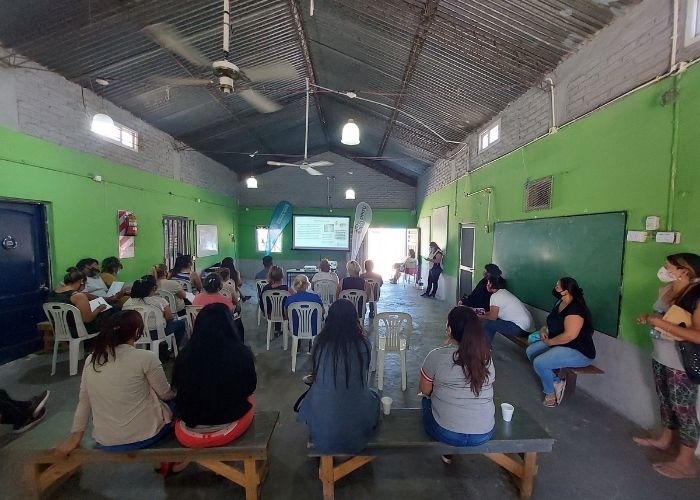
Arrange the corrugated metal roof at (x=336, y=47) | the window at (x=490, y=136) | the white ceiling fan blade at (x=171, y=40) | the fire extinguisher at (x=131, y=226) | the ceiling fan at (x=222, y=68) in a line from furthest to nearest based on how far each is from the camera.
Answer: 1. the fire extinguisher at (x=131, y=226)
2. the window at (x=490, y=136)
3. the corrugated metal roof at (x=336, y=47)
4. the white ceiling fan blade at (x=171, y=40)
5. the ceiling fan at (x=222, y=68)

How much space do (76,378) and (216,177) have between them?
23.3 feet

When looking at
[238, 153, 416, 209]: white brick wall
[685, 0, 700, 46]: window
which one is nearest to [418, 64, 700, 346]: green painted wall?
[685, 0, 700, 46]: window

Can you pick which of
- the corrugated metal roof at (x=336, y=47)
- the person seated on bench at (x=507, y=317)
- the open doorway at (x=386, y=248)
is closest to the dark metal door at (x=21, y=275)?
the corrugated metal roof at (x=336, y=47)

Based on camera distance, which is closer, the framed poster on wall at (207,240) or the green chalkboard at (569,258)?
the green chalkboard at (569,258)

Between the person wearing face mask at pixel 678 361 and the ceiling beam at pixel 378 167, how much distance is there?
9296 millimetres

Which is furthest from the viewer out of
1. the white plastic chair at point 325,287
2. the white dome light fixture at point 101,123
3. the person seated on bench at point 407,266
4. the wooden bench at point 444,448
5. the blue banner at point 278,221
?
the blue banner at point 278,221

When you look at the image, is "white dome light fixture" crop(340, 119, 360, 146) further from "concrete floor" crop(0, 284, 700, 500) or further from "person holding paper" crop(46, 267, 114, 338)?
"person holding paper" crop(46, 267, 114, 338)

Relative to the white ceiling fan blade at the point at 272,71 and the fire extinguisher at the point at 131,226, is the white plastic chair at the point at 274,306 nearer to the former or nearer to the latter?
the white ceiling fan blade at the point at 272,71

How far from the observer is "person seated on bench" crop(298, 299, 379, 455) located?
69.7 inches

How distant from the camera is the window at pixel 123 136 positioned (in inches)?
206

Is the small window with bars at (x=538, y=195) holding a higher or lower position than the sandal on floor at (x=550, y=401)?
higher

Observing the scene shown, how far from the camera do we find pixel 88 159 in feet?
15.7

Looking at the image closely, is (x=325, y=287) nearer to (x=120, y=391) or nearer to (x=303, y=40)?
(x=120, y=391)

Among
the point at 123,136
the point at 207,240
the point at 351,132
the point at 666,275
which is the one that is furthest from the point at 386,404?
the point at 207,240
